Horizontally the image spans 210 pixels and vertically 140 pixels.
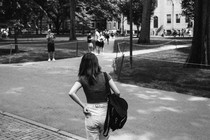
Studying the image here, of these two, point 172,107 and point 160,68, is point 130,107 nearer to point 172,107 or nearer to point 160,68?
point 172,107

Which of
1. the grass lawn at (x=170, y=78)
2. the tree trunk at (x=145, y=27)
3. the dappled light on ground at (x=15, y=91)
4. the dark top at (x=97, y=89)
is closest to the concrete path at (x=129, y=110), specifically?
the dappled light on ground at (x=15, y=91)

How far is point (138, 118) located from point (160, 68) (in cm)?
782

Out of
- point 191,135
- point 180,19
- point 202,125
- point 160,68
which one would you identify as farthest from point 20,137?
point 180,19

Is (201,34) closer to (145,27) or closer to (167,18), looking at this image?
(145,27)

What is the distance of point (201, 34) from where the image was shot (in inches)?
546

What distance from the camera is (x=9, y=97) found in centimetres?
945

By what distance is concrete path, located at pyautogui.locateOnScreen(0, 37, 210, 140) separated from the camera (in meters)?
6.15

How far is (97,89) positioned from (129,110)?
13.5ft

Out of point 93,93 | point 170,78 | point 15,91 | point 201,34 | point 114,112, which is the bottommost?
point 15,91

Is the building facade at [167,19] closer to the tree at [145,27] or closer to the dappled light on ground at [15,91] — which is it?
the tree at [145,27]

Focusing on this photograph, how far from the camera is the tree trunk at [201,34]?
1373cm

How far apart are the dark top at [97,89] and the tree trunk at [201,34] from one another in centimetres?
1062

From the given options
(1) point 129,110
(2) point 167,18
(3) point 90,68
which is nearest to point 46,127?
(1) point 129,110

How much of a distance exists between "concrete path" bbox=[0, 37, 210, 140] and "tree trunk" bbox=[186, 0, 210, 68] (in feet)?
15.1
